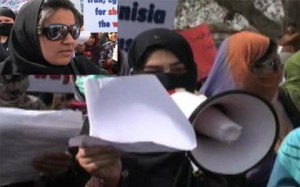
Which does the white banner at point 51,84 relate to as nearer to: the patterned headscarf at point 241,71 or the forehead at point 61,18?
the forehead at point 61,18

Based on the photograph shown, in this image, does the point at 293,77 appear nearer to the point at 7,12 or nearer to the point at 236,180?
the point at 236,180

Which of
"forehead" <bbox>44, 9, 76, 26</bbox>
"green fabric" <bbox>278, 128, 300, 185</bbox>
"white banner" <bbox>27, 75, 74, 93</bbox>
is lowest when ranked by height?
"green fabric" <bbox>278, 128, 300, 185</bbox>

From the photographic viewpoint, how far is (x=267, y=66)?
1330 millimetres

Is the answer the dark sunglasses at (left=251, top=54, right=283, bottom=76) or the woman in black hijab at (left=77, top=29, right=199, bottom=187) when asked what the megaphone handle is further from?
the dark sunglasses at (left=251, top=54, right=283, bottom=76)

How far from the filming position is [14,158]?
1256mm

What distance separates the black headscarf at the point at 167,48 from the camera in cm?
128

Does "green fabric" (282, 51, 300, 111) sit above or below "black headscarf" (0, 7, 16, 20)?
below

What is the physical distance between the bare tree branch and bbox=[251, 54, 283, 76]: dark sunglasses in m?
0.09

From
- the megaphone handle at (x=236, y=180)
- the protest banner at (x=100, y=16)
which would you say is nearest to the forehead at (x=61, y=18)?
the protest banner at (x=100, y=16)

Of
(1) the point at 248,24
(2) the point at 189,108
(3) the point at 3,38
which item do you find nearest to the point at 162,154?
(2) the point at 189,108

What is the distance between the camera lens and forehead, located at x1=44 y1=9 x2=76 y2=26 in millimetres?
1404

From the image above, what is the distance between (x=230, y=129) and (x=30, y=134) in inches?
15.3

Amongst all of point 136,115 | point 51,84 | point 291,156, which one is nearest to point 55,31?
point 51,84

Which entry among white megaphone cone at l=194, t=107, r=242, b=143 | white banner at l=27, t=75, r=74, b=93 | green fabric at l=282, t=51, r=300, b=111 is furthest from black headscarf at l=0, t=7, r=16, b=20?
green fabric at l=282, t=51, r=300, b=111
